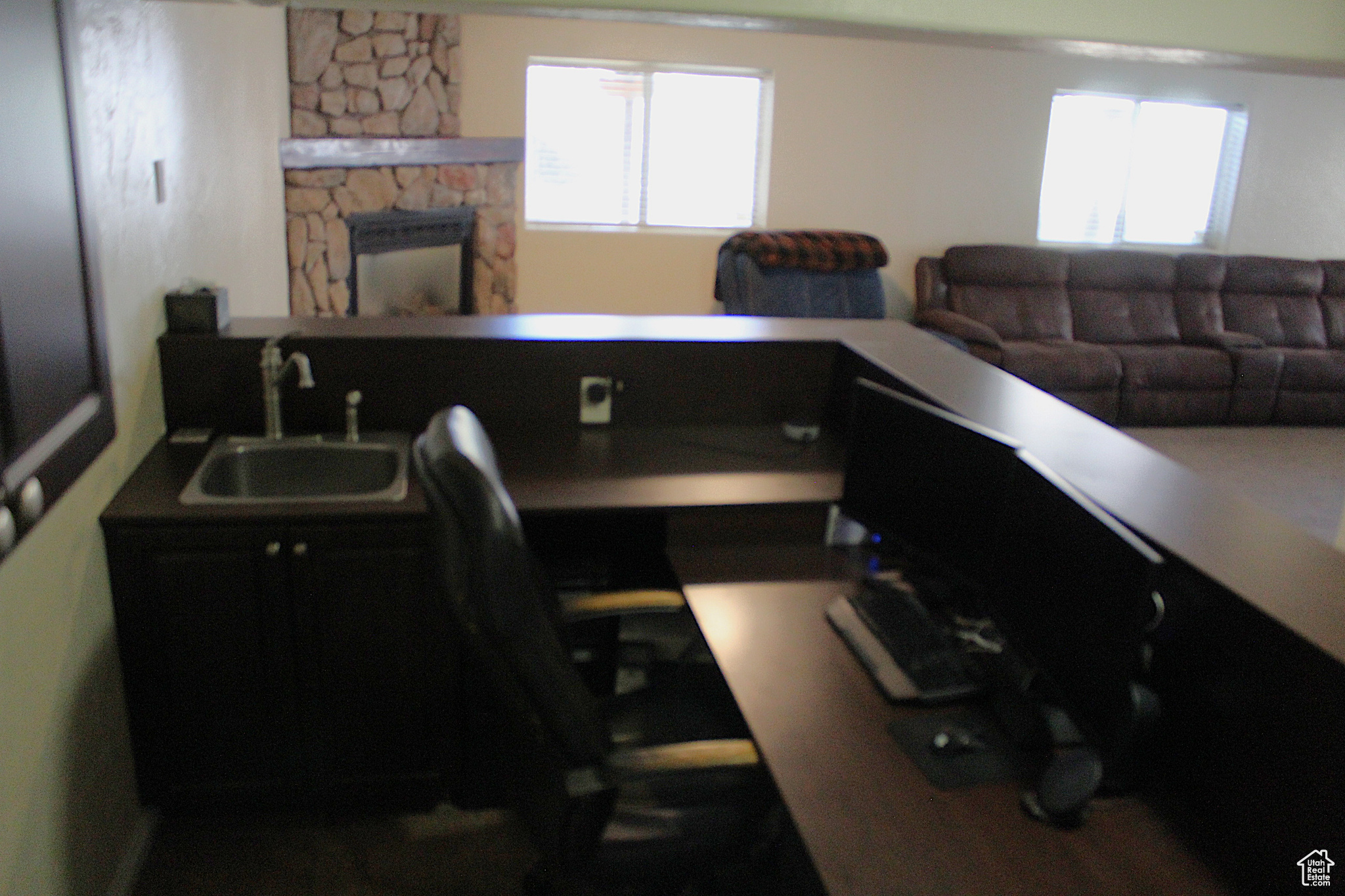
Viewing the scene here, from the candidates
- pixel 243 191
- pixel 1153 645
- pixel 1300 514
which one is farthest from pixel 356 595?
pixel 1300 514

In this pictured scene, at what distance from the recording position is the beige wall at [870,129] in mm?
5848

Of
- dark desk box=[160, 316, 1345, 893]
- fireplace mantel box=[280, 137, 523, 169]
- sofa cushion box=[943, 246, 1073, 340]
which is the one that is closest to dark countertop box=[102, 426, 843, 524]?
dark desk box=[160, 316, 1345, 893]

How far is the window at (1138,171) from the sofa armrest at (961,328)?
4.36 feet

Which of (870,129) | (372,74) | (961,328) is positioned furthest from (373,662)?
(870,129)

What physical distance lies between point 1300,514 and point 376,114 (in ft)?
16.2

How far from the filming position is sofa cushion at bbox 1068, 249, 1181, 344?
21.4ft

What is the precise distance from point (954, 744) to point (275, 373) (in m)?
1.76

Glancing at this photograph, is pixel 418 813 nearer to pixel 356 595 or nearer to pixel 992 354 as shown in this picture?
pixel 356 595

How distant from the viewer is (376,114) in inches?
203

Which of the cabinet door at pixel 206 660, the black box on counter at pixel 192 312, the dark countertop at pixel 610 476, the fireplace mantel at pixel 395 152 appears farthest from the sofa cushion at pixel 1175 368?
the cabinet door at pixel 206 660

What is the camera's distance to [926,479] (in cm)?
197

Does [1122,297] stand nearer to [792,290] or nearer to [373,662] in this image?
[792,290]

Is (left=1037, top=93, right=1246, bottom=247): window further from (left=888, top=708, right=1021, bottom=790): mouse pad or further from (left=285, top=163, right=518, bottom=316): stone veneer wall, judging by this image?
(left=888, top=708, right=1021, bottom=790): mouse pad

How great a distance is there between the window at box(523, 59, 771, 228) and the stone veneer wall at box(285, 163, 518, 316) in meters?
0.33
